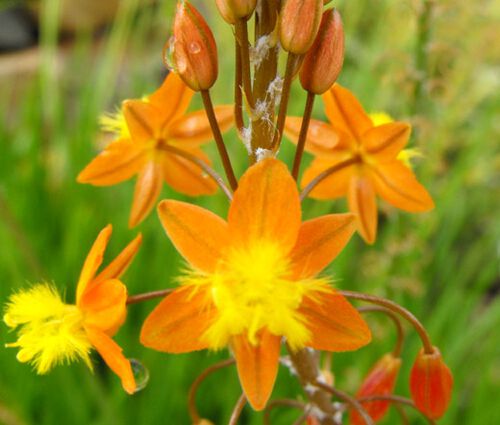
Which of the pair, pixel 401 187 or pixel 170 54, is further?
pixel 401 187

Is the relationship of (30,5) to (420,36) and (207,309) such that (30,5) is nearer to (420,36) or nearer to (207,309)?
(420,36)

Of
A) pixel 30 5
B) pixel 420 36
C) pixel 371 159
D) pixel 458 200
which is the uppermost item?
pixel 30 5

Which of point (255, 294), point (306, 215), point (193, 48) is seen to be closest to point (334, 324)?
point (255, 294)

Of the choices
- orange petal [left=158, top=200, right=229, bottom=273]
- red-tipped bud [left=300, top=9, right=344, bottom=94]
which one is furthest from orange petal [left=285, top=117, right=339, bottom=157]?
orange petal [left=158, top=200, right=229, bottom=273]

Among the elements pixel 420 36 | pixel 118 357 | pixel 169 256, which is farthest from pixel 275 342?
pixel 169 256

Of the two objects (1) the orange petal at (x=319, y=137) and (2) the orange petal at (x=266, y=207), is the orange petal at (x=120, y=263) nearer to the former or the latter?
(2) the orange petal at (x=266, y=207)

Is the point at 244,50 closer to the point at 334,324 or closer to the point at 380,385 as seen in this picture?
the point at 334,324

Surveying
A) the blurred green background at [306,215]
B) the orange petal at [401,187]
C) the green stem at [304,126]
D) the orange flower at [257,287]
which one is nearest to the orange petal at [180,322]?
the orange flower at [257,287]
